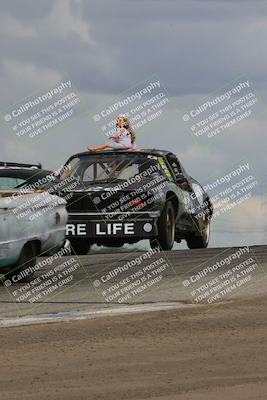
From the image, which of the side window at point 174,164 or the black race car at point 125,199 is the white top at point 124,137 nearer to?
the black race car at point 125,199

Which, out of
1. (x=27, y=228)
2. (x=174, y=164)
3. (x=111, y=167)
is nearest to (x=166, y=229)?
(x=111, y=167)

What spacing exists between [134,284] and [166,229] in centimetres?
445

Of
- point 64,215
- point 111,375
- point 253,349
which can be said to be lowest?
point 253,349

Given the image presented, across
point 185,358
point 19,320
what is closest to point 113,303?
point 19,320

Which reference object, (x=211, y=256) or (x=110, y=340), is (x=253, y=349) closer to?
(x=110, y=340)

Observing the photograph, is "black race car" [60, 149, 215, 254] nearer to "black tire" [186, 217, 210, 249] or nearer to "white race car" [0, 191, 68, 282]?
"black tire" [186, 217, 210, 249]

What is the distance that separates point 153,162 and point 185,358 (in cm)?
1003

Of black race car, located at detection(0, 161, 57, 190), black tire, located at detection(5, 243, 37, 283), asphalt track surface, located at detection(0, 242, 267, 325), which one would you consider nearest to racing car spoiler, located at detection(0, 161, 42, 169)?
black race car, located at detection(0, 161, 57, 190)

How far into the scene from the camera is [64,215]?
48.9 feet

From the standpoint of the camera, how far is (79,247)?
1956 centimetres

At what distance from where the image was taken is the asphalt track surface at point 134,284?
12344mm

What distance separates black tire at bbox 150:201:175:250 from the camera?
1834 cm

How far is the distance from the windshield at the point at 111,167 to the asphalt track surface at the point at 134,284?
4.82ft

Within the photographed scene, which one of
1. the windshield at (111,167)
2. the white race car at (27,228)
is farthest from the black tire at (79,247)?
the white race car at (27,228)
